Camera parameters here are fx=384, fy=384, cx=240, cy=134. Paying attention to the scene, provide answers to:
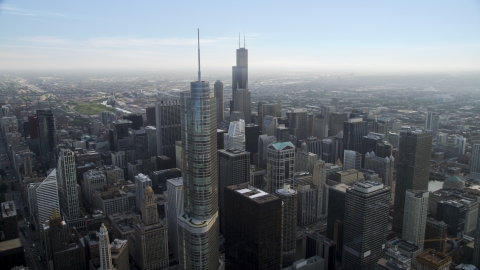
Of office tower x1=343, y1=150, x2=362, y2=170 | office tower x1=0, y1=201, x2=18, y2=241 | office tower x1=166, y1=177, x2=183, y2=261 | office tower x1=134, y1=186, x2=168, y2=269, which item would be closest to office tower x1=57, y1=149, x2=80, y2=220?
office tower x1=0, y1=201, x2=18, y2=241

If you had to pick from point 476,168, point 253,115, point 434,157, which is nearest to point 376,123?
point 434,157

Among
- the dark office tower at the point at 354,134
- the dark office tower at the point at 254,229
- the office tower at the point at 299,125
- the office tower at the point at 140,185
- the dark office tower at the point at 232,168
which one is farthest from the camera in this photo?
the office tower at the point at 299,125

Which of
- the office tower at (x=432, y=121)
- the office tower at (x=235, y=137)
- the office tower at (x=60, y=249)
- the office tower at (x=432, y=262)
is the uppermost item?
the office tower at (x=432, y=121)

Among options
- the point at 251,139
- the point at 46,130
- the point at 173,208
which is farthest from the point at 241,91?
the point at 173,208

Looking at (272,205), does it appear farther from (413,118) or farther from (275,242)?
(413,118)

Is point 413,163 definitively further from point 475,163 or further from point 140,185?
point 140,185

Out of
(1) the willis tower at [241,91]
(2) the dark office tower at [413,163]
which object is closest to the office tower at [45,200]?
(2) the dark office tower at [413,163]

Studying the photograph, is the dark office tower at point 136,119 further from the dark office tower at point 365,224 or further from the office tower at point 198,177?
the dark office tower at point 365,224
